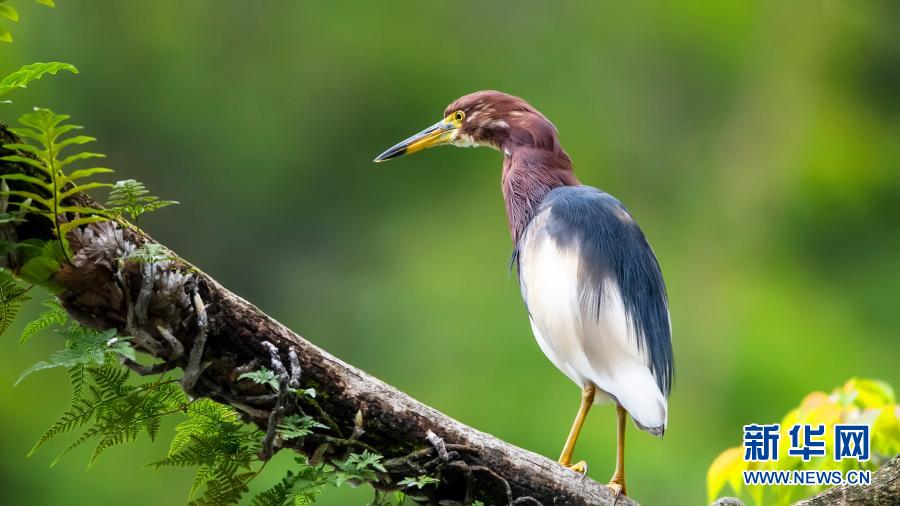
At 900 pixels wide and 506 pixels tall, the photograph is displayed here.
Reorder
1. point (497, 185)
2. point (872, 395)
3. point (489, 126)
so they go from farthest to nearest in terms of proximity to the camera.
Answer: point (497, 185)
point (489, 126)
point (872, 395)

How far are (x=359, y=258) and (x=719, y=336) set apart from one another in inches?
57.3

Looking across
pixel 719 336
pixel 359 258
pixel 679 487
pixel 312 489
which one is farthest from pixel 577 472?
pixel 359 258

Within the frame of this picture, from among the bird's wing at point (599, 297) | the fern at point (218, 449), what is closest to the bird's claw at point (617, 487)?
the bird's wing at point (599, 297)

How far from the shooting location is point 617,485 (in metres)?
1.23

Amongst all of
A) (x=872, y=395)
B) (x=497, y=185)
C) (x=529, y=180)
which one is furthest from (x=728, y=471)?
(x=497, y=185)

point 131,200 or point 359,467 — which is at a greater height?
point 131,200

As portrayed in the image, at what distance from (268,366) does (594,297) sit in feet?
1.72

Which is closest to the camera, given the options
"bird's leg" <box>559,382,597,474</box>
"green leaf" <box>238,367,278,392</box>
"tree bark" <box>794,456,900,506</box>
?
"green leaf" <box>238,367,278,392</box>

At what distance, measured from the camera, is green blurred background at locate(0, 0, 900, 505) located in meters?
3.68

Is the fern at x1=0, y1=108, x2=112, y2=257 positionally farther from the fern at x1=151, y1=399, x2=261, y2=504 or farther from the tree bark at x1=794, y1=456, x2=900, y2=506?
the tree bark at x1=794, y1=456, x2=900, y2=506

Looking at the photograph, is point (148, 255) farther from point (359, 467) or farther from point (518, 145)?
point (518, 145)

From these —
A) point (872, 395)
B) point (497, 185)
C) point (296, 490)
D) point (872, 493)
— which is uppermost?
point (497, 185)

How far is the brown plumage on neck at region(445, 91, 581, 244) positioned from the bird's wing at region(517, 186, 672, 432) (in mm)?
54

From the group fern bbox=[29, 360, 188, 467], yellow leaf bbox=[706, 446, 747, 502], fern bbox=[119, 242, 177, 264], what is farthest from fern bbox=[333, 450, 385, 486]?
yellow leaf bbox=[706, 446, 747, 502]
